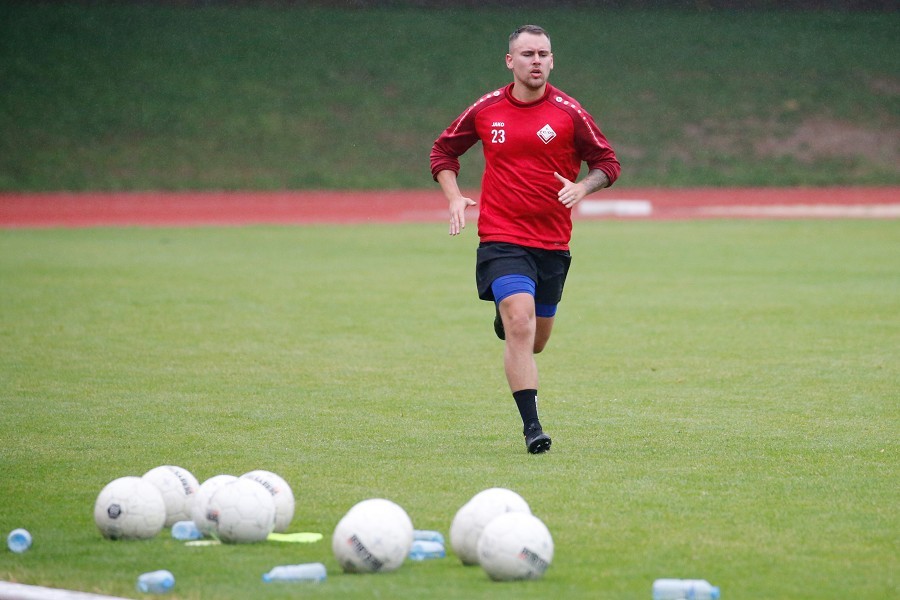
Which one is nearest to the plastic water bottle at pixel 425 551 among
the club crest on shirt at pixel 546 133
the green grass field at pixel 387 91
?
the club crest on shirt at pixel 546 133

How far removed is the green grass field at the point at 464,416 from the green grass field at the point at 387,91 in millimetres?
21896

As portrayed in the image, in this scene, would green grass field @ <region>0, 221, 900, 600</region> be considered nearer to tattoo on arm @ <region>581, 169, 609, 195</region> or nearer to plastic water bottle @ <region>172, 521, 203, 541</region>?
plastic water bottle @ <region>172, 521, 203, 541</region>

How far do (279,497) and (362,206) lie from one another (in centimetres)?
3086

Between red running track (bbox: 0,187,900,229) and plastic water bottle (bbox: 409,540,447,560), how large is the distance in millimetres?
25815

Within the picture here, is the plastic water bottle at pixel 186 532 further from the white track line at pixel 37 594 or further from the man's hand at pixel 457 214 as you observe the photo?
the man's hand at pixel 457 214

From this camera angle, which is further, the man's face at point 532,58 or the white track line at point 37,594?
the man's face at point 532,58

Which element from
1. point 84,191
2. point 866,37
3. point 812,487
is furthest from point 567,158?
point 866,37

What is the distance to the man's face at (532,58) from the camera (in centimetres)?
776

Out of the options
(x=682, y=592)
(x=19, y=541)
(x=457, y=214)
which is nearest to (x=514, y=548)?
(x=682, y=592)

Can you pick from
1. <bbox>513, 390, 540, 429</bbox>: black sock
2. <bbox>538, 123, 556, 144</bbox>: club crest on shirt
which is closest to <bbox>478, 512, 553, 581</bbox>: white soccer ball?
<bbox>513, 390, 540, 429</bbox>: black sock

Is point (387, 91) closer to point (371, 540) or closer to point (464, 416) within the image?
point (464, 416)

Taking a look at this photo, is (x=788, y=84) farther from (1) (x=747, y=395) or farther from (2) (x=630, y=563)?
(2) (x=630, y=563)

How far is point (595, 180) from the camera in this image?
7.93 m

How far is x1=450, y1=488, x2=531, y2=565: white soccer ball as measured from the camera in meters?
5.19
